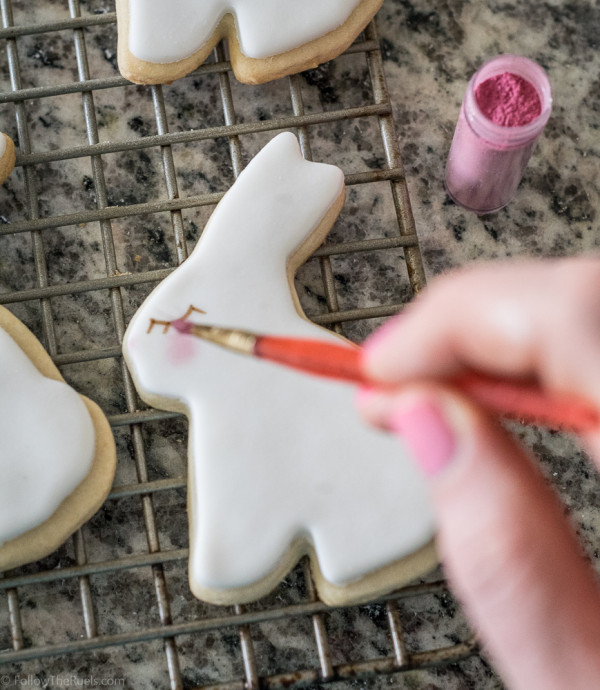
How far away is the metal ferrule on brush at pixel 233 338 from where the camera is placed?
522mm

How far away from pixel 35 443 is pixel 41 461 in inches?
0.7

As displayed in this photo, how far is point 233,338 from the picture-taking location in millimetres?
540

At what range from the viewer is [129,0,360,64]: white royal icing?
77 centimetres

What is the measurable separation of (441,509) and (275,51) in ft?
1.73

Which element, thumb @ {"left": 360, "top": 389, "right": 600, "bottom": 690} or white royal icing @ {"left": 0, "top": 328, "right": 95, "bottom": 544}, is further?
white royal icing @ {"left": 0, "top": 328, "right": 95, "bottom": 544}

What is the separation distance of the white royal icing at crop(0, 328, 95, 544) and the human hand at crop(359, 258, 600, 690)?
35 centimetres

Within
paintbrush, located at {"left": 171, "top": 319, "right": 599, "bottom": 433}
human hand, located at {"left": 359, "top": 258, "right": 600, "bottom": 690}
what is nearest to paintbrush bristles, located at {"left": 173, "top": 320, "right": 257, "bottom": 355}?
paintbrush, located at {"left": 171, "top": 319, "right": 599, "bottom": 433}

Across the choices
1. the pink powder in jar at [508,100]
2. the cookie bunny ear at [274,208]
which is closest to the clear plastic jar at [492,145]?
the pink powder in jar at [508,100]

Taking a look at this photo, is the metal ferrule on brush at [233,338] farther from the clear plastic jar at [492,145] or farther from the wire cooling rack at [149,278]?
the clear plastic jar at [492,145]

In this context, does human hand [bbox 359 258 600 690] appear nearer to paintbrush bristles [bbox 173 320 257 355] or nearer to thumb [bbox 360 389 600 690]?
thumb [bbox 360 389 600 690]

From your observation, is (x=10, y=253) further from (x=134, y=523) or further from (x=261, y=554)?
(x=261, y=554)

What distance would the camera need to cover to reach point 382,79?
0.79 meters

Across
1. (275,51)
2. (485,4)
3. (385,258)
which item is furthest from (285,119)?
(485,4)

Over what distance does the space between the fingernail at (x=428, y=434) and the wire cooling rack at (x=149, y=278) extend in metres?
0.31
